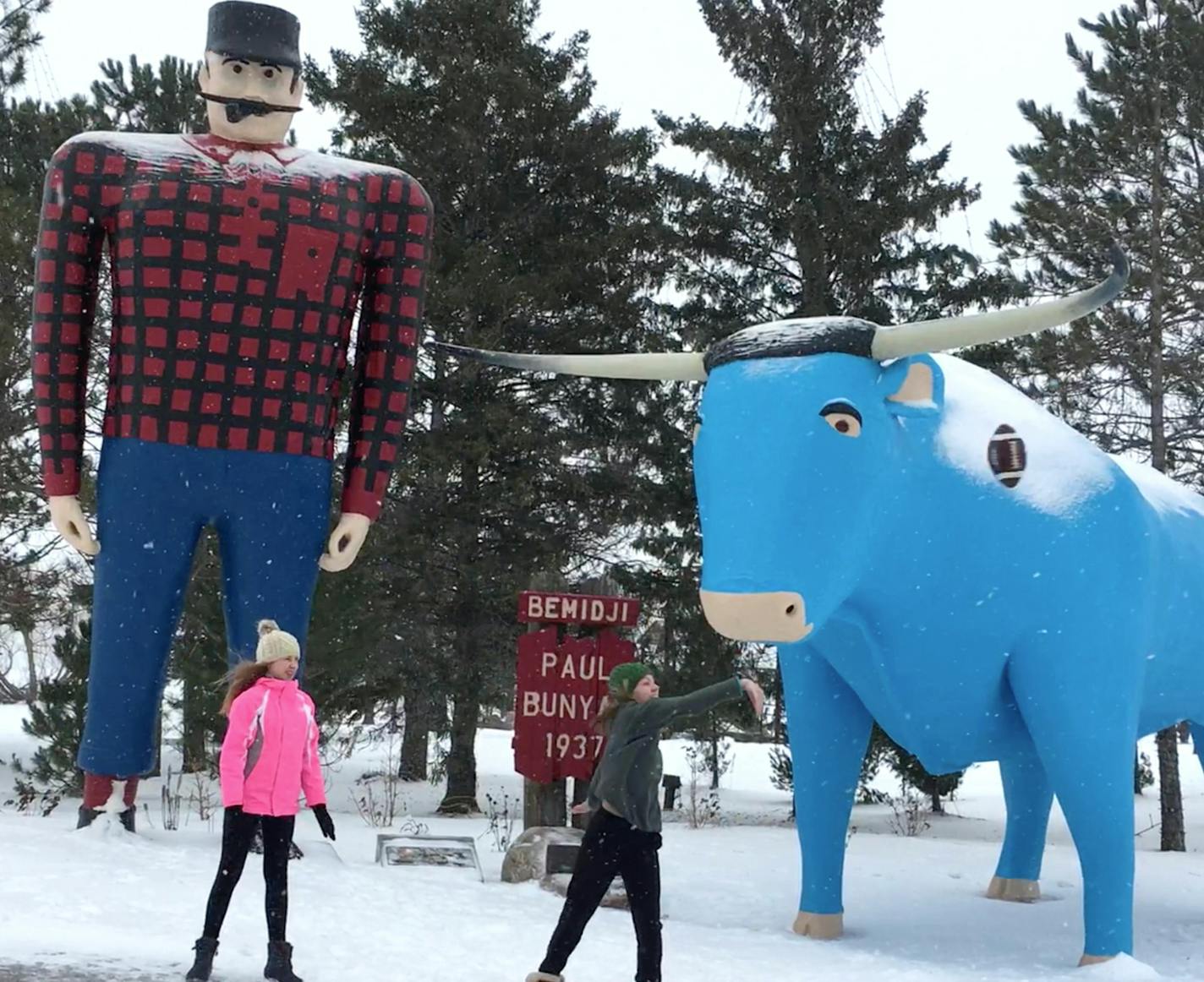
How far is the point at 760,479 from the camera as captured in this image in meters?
5.55

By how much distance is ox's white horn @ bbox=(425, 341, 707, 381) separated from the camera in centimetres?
638

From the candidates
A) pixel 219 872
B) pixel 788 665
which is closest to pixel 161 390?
pixel 219 872

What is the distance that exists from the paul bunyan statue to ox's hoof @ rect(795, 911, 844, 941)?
275 centimetres

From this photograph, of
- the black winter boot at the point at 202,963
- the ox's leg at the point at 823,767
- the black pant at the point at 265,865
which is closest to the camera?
the black winter boot at the point at 202,963

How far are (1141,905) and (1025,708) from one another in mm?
2789

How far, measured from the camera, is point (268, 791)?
4836 mm

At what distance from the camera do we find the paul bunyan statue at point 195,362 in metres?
6.64

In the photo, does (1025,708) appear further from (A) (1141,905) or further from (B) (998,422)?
(A) (1141,905)

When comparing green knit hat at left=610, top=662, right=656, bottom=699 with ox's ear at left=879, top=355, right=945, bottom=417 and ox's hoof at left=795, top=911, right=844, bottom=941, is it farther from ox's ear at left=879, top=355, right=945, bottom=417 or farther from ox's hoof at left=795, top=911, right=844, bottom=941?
ox's hoof at left=795, top=911, right=844, bottom=941

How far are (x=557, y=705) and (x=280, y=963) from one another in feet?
14.0

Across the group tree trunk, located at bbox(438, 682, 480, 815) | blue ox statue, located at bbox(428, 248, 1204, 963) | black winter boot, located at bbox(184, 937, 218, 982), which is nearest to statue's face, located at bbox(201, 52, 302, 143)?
blue ox statue, located at bbox(428, 248, 1204, 963)

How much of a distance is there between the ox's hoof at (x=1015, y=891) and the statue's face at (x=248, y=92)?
572cm

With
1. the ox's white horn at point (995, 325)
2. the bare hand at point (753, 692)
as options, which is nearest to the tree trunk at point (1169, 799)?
the ox's white horn at point (995, 325)

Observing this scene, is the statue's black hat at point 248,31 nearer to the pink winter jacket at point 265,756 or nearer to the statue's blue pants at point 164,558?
the statue's blue pants at point 164,558
